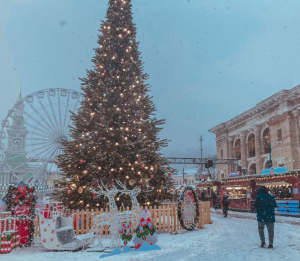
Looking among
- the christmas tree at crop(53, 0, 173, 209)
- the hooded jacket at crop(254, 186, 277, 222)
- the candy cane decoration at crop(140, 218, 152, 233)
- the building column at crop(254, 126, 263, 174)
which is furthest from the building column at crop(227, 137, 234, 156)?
the candy cane decoration at crop(140, 218, 152, 233)

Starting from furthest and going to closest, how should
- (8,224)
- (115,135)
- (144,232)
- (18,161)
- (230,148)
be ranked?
1. (18,161)
2. (230,148)
3. (115,135)
4. (8,224)
5. (144,232)

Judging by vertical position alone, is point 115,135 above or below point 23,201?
above

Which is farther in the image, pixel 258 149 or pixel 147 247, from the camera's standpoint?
pixel 258 149

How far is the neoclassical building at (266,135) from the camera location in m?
31.5

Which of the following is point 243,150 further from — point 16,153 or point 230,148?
point 16,153

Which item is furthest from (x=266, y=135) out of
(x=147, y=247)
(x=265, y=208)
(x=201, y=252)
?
(x=147, y=247)

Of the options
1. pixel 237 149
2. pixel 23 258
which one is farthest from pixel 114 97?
pixel 237 149

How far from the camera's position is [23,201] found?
895 cm

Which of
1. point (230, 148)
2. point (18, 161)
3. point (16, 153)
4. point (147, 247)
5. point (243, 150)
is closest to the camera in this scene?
point (147, 247)

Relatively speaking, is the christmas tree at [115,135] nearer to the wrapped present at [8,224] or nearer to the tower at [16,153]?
the wrapped present at [8,224]

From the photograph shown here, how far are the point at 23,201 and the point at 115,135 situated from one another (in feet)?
13.7

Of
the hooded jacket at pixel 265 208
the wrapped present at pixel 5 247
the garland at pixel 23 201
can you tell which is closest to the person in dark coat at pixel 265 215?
the hooded jacket at pixel 265 208

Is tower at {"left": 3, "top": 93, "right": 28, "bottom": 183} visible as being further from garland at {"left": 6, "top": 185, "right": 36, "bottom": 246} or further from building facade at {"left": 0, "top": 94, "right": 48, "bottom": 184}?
garland at {"left": 6, "top": 185, "right": 36, "bottom": 246}

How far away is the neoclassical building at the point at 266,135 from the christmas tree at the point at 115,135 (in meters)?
23.8
